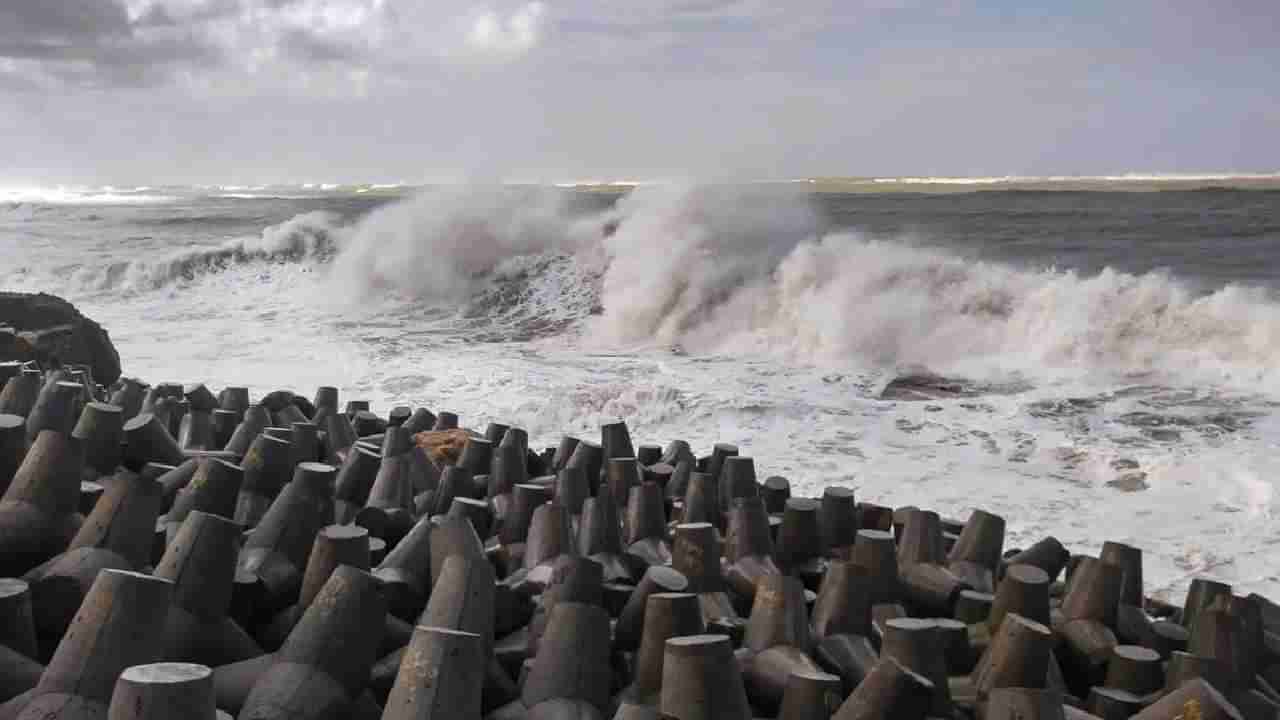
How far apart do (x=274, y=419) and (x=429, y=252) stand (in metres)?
15.8

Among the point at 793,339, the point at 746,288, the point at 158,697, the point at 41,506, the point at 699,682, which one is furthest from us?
the point at 746,288

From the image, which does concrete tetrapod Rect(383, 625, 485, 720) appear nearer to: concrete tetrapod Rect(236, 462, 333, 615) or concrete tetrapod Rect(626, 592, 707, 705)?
concrete tetrapod Rect(626, 592, 707, 705)

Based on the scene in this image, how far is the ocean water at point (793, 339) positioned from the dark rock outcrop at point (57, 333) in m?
3.31

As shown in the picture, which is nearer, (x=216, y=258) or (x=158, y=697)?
(x=158, y=697)

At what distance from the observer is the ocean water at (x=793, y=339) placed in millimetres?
7719

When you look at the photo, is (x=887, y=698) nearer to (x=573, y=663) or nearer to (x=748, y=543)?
(x=573, y=663)

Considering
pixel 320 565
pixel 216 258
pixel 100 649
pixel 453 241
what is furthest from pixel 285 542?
pixel 216 258

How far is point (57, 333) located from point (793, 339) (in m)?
9.12

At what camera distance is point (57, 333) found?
6.94 m

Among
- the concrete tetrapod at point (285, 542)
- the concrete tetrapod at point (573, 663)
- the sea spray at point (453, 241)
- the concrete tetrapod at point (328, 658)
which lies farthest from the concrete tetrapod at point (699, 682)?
the sea spray at point (453, 241)

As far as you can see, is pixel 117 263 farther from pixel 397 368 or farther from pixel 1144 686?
pixel 1144 686

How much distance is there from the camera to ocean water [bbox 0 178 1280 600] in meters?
7.72

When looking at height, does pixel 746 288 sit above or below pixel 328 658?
below

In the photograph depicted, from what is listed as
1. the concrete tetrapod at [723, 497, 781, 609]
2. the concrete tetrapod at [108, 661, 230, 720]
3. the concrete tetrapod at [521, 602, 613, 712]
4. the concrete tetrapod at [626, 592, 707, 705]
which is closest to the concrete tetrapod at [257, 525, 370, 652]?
the concrete tetrapod at [521, 602, 613, 712]
